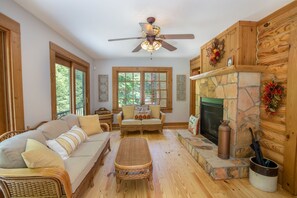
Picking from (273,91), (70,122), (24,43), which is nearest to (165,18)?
(273,91)

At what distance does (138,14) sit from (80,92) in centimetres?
306

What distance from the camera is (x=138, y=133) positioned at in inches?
188

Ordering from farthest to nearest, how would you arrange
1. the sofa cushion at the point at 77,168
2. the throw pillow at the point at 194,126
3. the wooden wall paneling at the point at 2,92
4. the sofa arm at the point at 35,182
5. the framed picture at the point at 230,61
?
Answer: the throw pillow at the point at 194,126, the framed picture at the point at 230,61, the wooden wall paneling at the point at 2,92, the sofa cushion at the point at 77,168, the sofa arm at the point at 35,182

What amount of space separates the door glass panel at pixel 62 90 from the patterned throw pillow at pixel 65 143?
1138mm

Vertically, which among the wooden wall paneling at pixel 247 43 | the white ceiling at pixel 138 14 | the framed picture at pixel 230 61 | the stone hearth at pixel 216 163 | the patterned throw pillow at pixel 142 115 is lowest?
the stone hearth at pixel 216 163

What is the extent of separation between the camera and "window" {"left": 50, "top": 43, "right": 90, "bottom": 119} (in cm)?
287

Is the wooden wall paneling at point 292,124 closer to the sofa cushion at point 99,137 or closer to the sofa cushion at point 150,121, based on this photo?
the sofa cushion at point 99,137

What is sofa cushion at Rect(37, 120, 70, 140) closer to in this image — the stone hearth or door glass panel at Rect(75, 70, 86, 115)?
door glass panel at Rect(75, 70, 86, 115)

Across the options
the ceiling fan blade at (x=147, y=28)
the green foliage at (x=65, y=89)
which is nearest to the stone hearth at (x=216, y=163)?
the ceiling fan blade at (x=147, y=28)

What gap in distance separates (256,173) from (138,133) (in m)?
3.25

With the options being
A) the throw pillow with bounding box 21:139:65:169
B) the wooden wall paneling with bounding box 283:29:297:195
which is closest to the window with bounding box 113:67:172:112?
the wooden wall paneling with bounding box 283:29:297:195

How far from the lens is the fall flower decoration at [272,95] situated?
207 cm

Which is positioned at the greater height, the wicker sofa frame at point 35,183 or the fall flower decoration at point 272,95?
the fall flower decoration at point 272,95

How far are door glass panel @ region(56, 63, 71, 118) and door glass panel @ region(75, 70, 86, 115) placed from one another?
0.43 meters
